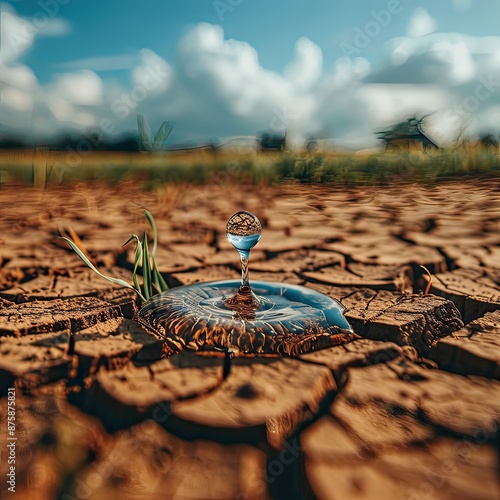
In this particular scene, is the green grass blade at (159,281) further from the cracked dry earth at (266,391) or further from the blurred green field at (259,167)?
the blurred green field at (259,167)

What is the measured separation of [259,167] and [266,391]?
3591 mm

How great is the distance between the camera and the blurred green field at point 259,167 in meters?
4.68

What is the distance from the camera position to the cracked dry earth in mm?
1040

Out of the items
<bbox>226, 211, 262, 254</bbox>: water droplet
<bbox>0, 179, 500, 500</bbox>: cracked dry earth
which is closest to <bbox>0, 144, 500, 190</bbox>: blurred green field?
<bbox>0, 179, 500, 500</bbox>: cracked dry earth

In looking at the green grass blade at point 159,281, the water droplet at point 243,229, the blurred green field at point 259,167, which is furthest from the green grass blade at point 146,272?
the blurred green field at point 259,167

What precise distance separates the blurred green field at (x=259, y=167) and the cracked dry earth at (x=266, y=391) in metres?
2.18

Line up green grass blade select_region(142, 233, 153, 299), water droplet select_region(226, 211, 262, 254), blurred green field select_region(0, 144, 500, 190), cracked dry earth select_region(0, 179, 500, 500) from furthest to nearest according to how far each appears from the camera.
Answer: blurred green field select_region(0, 144, 500, 190)
green grass blade select_region(142, 233, 153, 299)
water droplet select_region(226, 211, 262, 254)
cracked dry earth select_region(0, 179, 500, 500)

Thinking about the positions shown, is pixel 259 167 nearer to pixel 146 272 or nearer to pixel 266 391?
pixel 146 272

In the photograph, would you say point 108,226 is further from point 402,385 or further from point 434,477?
point 434,477

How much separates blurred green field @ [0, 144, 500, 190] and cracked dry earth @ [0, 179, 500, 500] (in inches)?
85.9

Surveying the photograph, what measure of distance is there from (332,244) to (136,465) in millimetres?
1787

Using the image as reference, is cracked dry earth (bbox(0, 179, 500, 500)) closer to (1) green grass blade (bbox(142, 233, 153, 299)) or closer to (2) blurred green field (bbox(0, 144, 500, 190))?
(1) green grass blade (bbox(142, 233, 153, 299))

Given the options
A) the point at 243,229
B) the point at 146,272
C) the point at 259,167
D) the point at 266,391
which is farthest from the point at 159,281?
the point at 259,167

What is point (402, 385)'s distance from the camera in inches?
54.1
